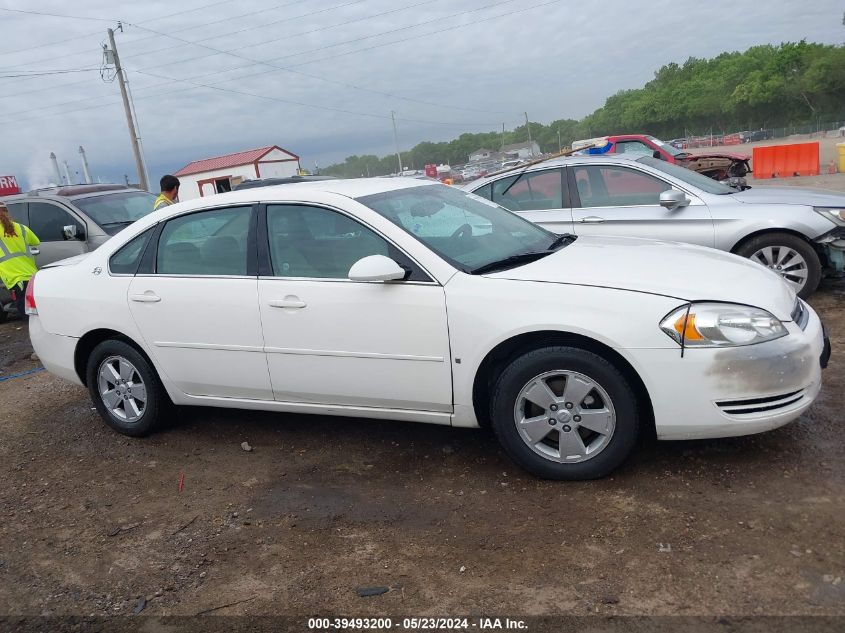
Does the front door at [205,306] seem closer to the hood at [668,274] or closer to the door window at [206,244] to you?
the door window at [206,244]

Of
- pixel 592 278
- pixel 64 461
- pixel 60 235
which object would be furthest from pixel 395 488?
pixel 60 235

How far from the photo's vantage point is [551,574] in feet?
9.34

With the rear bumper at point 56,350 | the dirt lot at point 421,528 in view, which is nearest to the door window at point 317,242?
the dirt lot at point 421,528

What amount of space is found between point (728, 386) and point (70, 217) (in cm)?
908

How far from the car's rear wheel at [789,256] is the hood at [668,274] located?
2510 mm

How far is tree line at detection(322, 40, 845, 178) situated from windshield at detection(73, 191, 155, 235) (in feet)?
130

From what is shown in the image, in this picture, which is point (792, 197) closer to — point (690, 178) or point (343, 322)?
point (690, 178)

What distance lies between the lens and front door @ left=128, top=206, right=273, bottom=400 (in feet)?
13.6

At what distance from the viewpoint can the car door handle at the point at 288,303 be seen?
392cm

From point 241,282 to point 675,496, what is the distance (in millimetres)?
2673

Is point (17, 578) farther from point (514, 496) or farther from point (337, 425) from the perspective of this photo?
point (514, 496)

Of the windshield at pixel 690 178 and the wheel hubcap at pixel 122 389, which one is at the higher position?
the windshield at pixel 690 178

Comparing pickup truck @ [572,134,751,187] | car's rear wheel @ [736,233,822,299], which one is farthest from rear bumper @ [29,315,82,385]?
pickup truck @ [572,134,751,187]

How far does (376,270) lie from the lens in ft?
11.7
